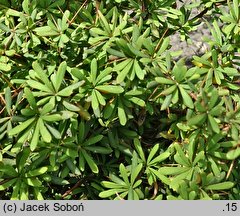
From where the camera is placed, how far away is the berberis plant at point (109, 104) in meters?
1.50

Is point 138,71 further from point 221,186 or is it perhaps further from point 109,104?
point 221,186

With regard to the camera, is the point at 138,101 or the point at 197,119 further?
the point at 138,101

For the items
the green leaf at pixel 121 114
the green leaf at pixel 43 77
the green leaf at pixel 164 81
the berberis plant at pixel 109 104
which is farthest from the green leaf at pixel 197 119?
the green leaf at pixel 43 77

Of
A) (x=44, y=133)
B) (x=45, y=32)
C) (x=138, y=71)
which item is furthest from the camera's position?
(x=45, y=32)

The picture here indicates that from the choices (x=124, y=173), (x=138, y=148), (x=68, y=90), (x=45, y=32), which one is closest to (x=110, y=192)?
(x=124, y=173)

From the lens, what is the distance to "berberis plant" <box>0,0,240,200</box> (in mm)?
1500

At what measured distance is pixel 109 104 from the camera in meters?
1.61

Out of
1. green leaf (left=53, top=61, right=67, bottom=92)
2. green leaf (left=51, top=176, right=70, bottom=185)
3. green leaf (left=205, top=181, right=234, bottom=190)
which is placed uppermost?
green leaf (left=53, top=61, right=67, bottom=92)

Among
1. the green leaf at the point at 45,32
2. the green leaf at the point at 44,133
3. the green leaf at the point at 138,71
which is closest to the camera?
the green leaf at the point at 44,133

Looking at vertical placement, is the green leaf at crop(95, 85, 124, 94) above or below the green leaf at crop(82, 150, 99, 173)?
above

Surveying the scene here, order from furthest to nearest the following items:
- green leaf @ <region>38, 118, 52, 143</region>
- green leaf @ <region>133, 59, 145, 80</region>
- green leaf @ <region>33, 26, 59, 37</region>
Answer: green leaf @ <region>33, 26, 59, 37</region>
green leaf @ <region>133, 59, 145, 80</region>
green leaf @ <region>38, 118, 52, 143</region>

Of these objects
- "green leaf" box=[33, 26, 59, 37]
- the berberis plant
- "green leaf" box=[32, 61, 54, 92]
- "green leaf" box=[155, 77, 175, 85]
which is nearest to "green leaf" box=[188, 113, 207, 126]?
the berberis plant

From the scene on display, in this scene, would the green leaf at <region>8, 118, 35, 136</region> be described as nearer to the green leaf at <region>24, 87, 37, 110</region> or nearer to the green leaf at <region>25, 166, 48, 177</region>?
the green leaf at <region>24, 87, 37, 110</region>

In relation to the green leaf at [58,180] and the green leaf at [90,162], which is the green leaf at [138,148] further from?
the green leaf at [58,180]
